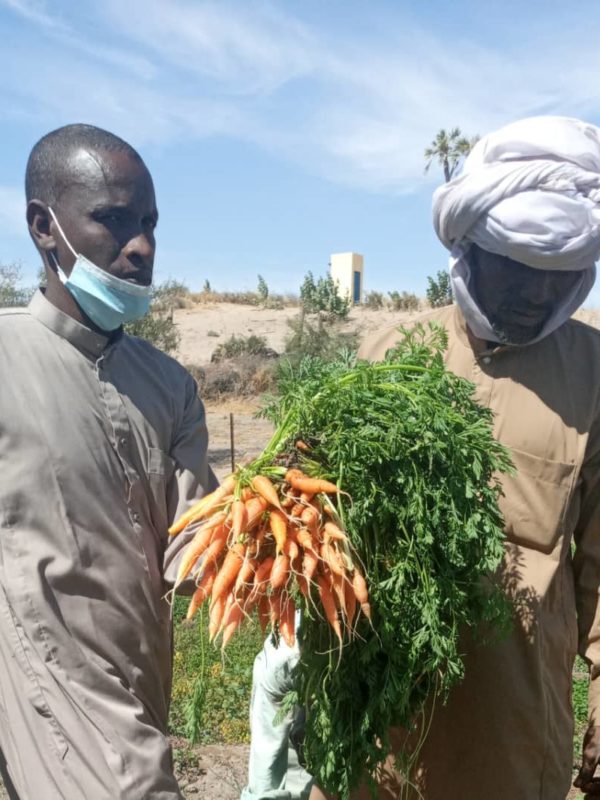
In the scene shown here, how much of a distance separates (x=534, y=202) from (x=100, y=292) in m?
1.23

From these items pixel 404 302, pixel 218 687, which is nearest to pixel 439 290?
pixel 404 302

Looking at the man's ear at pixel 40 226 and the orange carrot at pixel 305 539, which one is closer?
the orange carrot at pixel 305 539

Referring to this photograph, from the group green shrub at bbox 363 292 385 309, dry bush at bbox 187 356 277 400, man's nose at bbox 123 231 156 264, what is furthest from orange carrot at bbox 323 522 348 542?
green shrub at bbox 363 292 385 309

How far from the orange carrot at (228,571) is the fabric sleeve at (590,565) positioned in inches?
44.0

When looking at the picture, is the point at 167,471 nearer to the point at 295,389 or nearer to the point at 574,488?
the point at 295,389

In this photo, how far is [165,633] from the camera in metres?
2.50

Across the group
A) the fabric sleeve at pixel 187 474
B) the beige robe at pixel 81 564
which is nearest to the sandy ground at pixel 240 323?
the fabric sleeve at pixel 187 474

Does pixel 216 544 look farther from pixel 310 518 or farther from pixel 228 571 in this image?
pixel 310 518

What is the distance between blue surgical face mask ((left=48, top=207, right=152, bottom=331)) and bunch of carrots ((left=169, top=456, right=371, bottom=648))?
706 mm

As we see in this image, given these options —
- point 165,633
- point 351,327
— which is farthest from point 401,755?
point 351,327

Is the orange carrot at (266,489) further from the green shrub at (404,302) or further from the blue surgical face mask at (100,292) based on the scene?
the green shrub at (404,302)

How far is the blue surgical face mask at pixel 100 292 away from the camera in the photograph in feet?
7.98

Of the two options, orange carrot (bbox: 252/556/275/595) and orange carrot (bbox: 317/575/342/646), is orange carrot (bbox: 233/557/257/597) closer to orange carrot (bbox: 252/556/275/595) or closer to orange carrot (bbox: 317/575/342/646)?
orange carrot (bbox: 252/556/275/595)

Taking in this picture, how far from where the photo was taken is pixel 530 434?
2449mm
